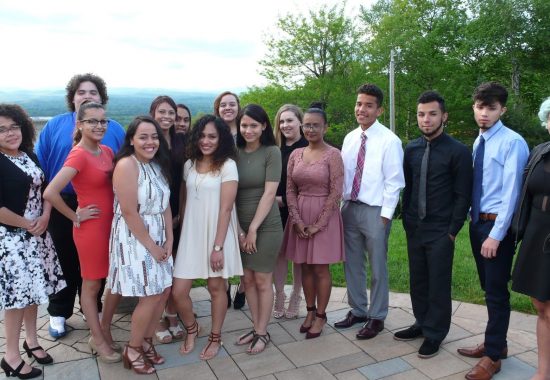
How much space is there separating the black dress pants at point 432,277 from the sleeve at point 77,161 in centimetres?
251

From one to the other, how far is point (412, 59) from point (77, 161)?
2265 cm

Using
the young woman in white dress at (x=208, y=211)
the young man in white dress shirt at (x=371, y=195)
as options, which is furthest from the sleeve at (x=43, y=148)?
the young man in white dress shirt at (x=371, y=195)

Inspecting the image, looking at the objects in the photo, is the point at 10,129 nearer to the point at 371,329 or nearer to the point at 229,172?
the point at 229,172

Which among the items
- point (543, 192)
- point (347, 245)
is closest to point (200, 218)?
point (347, 245)

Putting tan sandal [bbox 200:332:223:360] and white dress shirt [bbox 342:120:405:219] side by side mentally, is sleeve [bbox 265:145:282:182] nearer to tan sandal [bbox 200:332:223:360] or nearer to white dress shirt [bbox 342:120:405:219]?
white dress shirt [bbox 342:120:405:219]

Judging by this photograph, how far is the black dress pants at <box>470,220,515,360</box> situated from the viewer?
10.0 feet

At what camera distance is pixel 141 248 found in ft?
10.1

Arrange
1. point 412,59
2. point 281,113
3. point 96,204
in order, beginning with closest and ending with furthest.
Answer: point 96,204, point 281,113, point 412,59

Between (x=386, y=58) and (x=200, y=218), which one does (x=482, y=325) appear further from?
(x=386, y=58)

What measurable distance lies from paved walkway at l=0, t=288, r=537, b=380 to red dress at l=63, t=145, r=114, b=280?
793 mm

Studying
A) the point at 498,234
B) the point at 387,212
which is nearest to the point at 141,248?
the point at 387,212

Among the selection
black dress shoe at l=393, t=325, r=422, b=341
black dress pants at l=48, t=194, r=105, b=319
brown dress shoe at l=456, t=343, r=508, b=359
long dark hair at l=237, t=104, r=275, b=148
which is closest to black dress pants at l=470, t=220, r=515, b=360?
brown dress shoe at l=456, t=343, r=508, b=359

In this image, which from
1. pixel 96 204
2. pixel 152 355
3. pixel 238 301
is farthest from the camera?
pixel 238 301

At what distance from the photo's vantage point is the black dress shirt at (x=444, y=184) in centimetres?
321
